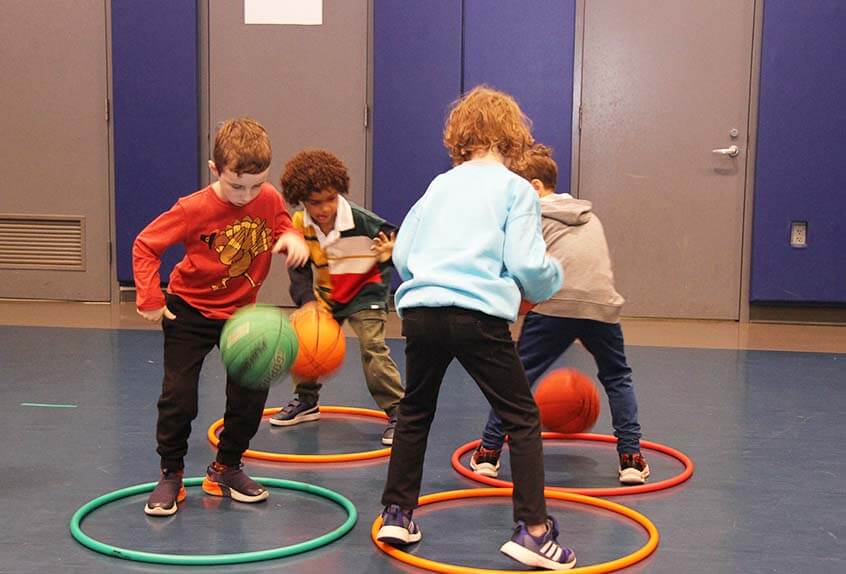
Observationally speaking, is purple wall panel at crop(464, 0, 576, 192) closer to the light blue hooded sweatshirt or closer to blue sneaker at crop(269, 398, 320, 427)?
blue sneaker at crop(269, 398, 320, 427)

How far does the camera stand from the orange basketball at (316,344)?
15.1ft

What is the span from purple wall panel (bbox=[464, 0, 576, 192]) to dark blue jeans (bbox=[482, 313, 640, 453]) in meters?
4.73

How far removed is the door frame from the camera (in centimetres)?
898

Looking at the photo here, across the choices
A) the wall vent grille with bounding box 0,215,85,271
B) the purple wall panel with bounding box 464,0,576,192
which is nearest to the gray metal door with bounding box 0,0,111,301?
the wall vent grille with bounding box 0,215,85,271

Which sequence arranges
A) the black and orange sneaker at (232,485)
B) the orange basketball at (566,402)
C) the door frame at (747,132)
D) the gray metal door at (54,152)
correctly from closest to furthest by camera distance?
the black and orange sneaker at (232,485), the orange basketball at (566,402), the door frame at (747,132), the gray metal door at (54,152)

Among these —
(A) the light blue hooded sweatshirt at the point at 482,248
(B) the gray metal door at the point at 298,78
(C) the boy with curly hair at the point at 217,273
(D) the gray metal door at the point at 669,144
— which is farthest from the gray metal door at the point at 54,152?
(A) the light blue hooded sweatshirt at the point at 482,248

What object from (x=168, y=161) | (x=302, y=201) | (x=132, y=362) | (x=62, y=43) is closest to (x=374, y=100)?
(x=168, y=161)

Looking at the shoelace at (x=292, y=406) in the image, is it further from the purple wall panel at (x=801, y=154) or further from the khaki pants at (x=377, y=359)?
the purple wall panel at (x=801, y=154)

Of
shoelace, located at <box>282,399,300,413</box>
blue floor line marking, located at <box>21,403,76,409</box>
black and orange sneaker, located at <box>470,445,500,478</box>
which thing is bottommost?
blue floor line marking, located at <box>21,403,76,409</box>

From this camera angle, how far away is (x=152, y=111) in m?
9.50

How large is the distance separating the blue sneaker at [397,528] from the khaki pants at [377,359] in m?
1.49

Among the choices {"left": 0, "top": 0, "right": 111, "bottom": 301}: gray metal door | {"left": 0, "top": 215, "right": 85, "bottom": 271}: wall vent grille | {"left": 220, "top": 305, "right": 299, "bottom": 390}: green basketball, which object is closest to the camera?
{"left": 220, "top": 305, "right": 299, "bottom": 390}: green basketball

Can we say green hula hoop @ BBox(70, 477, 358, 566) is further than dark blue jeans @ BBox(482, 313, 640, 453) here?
No

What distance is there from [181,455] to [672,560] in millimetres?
1843
